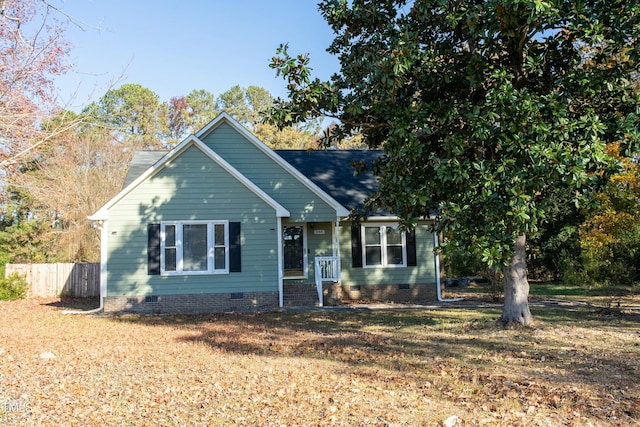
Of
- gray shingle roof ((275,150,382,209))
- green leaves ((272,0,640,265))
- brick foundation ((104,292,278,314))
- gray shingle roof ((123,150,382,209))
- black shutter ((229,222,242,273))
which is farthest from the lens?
gray shingle roof ((275,150,382,209))

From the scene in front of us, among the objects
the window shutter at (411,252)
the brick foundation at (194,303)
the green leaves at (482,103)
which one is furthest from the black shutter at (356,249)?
the green leaves at (482,103)

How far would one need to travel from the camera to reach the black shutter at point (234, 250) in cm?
1517

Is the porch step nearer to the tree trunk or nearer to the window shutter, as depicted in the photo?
the window shutter

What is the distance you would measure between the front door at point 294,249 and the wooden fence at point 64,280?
8.22m

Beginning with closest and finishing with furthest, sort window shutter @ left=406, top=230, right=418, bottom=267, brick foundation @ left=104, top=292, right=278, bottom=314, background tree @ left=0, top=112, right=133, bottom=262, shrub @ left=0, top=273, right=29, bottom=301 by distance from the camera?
brick foundation @ left=104, top=292, right=278, bottom=314
window shutter @ left=406, top=230, right=418, bottom=267
shrub @ left=0, top=273, right=29, bottom=301
background tree @ left=0, top=112, right=133, bottom=262

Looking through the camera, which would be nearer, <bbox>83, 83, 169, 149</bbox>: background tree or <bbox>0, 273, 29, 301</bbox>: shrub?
<bbox>0, 273, 29, 301</bbox>: shrub

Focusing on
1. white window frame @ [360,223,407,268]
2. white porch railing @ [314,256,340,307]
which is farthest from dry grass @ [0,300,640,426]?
white window frame @ [360,223,407,268]

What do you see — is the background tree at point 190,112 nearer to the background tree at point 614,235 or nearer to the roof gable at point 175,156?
the roof gable at point 175,156

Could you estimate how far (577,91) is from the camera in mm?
9266

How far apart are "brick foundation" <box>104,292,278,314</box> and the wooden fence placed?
20.9 ft

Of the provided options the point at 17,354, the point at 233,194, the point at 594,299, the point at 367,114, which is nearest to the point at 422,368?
the point at 367,114

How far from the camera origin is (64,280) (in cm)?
2055

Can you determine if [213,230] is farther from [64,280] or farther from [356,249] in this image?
[64,280]

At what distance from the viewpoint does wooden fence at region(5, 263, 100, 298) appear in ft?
66.7
